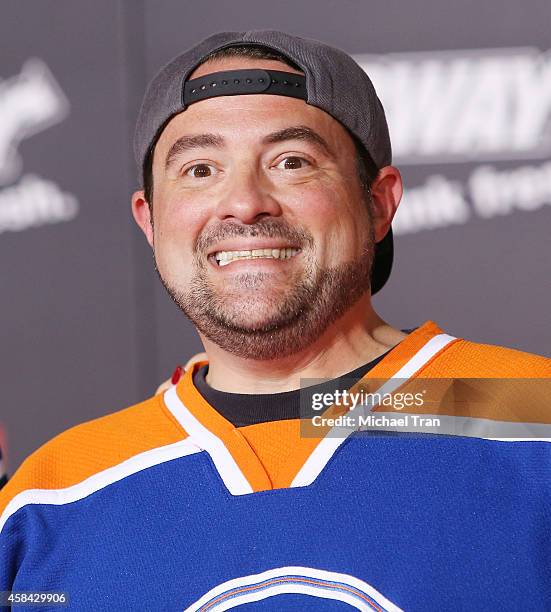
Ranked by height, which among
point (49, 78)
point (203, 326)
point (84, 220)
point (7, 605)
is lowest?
point (7, 605)

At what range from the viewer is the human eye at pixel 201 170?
3.96 ft

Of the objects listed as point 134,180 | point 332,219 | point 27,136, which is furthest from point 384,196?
point 27,136

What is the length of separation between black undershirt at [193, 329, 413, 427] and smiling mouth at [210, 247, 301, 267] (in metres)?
0.17

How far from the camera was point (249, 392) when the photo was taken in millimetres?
1257

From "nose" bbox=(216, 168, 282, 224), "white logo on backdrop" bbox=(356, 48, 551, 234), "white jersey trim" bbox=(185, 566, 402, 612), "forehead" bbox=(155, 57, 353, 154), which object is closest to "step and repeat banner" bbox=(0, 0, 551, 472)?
"white logo on backdrop" bbox=(356, 48, 551, 234)

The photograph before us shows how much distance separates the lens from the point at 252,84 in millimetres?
1206

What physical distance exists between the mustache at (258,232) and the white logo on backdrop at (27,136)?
1.25 m

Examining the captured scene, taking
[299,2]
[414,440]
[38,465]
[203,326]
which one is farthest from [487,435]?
[299,2]

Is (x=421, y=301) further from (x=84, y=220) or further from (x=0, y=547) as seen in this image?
(x=0, y=547)

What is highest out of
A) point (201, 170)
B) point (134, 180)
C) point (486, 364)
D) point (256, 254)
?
point (134, 180)

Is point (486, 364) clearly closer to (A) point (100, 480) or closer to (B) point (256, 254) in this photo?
(B) point (256, 254)

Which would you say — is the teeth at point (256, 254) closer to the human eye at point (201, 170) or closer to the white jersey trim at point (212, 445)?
the human eye at point (201, 170)

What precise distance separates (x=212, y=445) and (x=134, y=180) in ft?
4.28

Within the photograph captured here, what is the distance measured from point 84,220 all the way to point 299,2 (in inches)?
28.3
